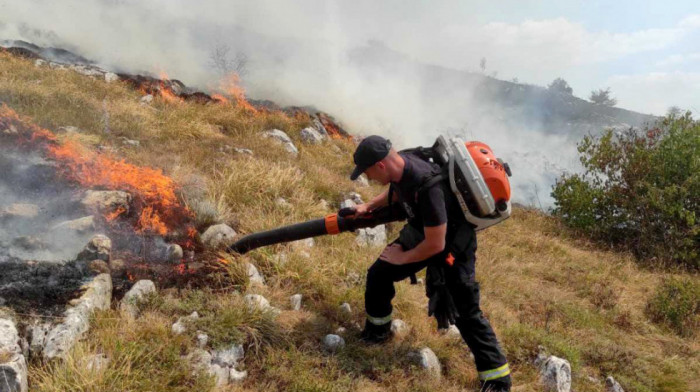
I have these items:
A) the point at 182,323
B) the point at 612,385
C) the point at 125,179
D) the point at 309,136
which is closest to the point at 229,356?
the point at 182,323

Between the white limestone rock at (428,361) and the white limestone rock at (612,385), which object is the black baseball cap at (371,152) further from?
the white limestone rock at (612,385)

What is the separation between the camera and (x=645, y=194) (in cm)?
794

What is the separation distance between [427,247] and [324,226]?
1.08 metres

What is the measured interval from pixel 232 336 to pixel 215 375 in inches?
14.1

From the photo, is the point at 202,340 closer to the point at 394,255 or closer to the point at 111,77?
the point at 394,255

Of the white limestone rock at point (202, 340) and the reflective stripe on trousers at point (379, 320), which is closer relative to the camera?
the white limestone rock at point (202, 340)

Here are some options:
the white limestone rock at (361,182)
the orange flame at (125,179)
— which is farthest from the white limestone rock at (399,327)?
the white limestone rock at (361,182)

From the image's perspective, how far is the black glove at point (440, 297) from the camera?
9.31 ft

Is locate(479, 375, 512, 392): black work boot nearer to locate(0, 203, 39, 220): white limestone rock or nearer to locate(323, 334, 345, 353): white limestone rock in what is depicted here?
locate(323, 334, 345, 353): white limestone rock

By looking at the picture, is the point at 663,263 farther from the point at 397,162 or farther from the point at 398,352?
the point at 397,162

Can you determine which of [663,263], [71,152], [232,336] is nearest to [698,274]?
[663,263]

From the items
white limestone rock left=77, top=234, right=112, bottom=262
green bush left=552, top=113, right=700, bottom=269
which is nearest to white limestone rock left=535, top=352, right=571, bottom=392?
white limestone rock left=77, top=234, right=112, bottom=262

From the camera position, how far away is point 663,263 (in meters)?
7.19

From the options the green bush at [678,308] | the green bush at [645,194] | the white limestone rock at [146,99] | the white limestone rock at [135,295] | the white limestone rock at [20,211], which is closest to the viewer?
the white limestone rock at [135,295]
